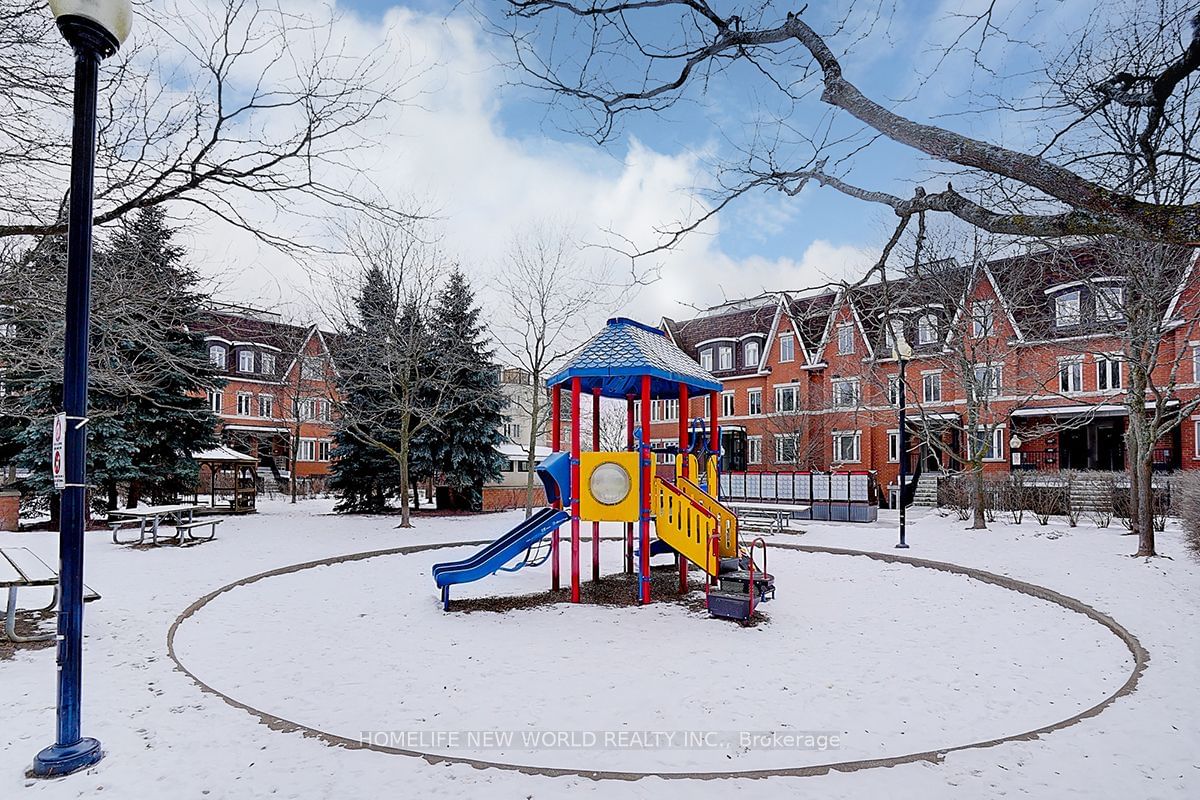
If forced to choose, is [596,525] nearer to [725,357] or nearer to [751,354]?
[751,354]

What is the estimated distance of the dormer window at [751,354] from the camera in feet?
137

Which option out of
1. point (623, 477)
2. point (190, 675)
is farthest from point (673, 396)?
point (190, 675)

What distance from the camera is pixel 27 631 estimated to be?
765 cm


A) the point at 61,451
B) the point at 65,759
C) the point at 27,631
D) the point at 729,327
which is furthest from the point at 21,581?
the point at 729,327

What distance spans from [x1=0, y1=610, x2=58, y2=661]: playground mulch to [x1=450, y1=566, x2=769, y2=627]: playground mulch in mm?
4646

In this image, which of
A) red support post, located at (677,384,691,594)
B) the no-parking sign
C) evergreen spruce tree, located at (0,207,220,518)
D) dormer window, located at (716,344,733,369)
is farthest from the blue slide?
dormer window, located at (716,344,733,369)

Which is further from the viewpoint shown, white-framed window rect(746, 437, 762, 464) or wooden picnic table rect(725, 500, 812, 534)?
white-framed window rect(746, 437, 762, 464)

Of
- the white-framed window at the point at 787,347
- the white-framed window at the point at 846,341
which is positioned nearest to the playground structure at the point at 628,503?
the white-framed window at the point at 846,341

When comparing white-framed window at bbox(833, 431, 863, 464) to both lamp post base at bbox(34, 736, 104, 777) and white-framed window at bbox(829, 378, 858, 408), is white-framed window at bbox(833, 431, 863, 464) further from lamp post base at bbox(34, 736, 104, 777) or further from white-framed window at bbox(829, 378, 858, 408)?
lamp post base at bbox(34, 736, 104, 777)

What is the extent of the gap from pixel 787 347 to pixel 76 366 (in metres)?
38.1

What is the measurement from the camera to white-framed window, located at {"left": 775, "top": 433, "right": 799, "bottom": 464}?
3666cm

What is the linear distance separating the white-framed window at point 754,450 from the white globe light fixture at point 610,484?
29.9m

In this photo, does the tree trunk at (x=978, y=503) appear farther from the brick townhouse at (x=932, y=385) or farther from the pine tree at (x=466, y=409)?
the pine tree at (x=466, y=409)

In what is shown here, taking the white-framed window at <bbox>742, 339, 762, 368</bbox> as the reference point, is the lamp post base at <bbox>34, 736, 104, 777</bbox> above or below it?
below
